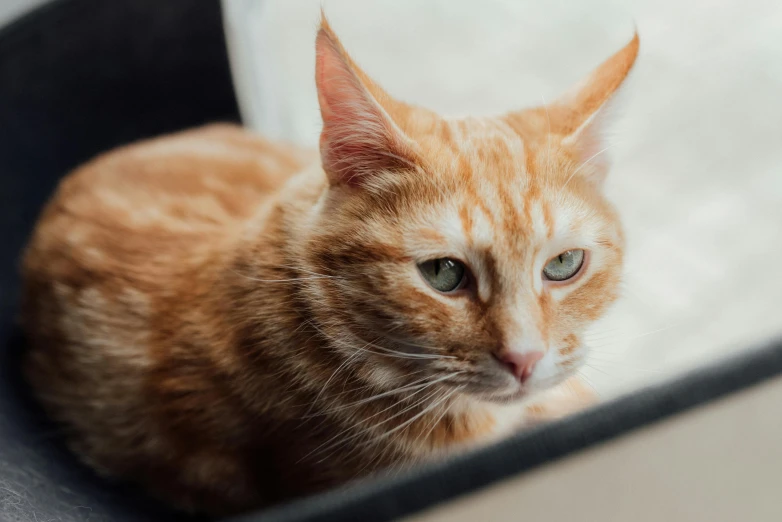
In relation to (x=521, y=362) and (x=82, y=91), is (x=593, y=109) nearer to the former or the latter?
(x=521, y=362)

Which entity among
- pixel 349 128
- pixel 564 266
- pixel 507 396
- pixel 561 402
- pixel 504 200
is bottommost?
pixel 561 402

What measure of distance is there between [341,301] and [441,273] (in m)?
0.13

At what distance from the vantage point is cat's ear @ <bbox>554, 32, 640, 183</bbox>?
85cm

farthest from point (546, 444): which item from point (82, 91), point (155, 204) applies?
point (82, 91)

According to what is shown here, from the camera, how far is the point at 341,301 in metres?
0.84

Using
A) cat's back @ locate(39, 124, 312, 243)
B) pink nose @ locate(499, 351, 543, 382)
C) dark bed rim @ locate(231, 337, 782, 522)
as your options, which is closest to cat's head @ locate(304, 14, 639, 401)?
pink nose @ locate(499, 351, 543, 382)

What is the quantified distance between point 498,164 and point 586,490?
410mm

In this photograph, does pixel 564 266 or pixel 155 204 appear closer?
pixel 564 266

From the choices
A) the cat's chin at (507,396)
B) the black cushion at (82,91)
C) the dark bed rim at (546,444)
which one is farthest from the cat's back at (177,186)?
the dark bed rim at (546,444)

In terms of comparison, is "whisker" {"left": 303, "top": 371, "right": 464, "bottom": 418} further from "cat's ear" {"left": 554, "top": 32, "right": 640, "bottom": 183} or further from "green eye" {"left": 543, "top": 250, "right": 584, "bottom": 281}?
"cat's ear" {"left": 554, "top": 32, "right": 640, "bottom": 183}

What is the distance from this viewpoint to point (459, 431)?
919mm

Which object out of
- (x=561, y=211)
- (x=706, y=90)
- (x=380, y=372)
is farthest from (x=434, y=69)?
(x=380, y=372)

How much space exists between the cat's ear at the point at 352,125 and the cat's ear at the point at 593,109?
233 millimetres

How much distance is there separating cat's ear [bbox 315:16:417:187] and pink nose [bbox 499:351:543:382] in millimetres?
265
